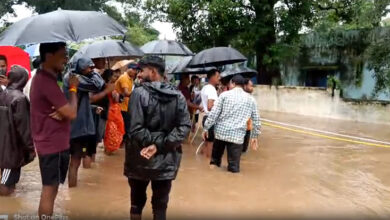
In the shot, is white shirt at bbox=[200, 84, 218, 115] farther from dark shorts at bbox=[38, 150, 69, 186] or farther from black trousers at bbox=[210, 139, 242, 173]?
dark shorts at bbox=[38, 150, 69, 186]

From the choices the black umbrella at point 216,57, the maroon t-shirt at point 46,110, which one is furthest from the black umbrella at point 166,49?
the maroon t-shirt at point 46,110

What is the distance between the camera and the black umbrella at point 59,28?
4.17 m

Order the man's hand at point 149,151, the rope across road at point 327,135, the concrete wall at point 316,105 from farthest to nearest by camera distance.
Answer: the concrete wall at point 316,105 < the rope across road at point 327,135 < the man's hand at point 149,151

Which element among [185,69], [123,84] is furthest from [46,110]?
[185,69]

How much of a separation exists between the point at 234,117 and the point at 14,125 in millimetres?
3014

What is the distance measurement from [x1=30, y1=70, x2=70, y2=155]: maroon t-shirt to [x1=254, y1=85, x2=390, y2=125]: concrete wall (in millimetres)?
11893

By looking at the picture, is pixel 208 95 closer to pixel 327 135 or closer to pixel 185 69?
pixel 185 69

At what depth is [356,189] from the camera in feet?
19.2

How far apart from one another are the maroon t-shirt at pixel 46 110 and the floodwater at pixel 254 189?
44.9 inches

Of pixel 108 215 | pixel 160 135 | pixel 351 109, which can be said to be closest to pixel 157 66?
pixel 160 135

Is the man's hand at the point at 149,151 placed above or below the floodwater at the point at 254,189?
above

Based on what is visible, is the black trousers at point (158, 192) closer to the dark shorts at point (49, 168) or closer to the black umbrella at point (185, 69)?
the dark shorts at point (49, 168)

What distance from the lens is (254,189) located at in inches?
222

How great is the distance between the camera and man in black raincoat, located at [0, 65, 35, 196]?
4.70 m
